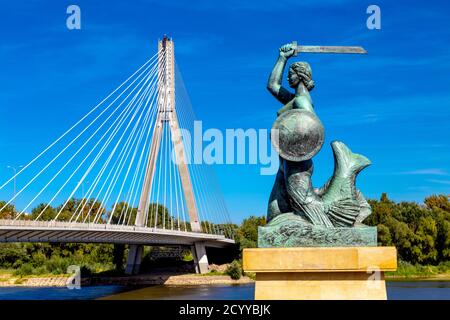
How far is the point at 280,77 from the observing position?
8328 mm

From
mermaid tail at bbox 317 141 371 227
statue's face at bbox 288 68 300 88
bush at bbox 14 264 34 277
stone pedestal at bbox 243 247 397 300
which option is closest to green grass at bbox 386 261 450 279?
bush at bbox 14 264 34 277

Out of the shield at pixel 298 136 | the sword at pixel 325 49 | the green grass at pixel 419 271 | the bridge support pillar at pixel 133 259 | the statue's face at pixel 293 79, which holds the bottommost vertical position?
the green grass at pixel 419 271

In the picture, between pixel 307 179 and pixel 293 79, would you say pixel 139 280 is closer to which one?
pixel 293 79

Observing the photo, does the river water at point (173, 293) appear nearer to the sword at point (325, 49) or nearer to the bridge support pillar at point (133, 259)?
the bridge support pillar at point (133, 259)

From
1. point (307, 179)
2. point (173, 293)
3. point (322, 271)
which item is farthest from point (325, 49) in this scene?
point (173, 293)

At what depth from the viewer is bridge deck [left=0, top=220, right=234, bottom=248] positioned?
2138cm

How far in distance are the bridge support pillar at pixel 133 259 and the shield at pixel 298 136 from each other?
1354 inches

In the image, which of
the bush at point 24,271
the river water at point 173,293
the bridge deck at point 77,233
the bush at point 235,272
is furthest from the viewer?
the bush at point 24,271

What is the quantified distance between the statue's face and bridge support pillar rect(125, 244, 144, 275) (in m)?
33.9

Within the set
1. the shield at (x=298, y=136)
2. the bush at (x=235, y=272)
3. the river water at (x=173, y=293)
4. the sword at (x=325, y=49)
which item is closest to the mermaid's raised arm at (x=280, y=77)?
the sword at (x=325, y=49)

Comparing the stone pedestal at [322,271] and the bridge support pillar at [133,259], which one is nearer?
the stone pedestal at [322,271]

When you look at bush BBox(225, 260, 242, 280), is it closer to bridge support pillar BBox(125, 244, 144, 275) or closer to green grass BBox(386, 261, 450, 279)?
bridge support pillar BBox(125, 244, 144, 275)

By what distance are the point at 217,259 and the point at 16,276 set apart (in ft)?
50.4

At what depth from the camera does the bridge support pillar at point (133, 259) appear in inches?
→ 1610
